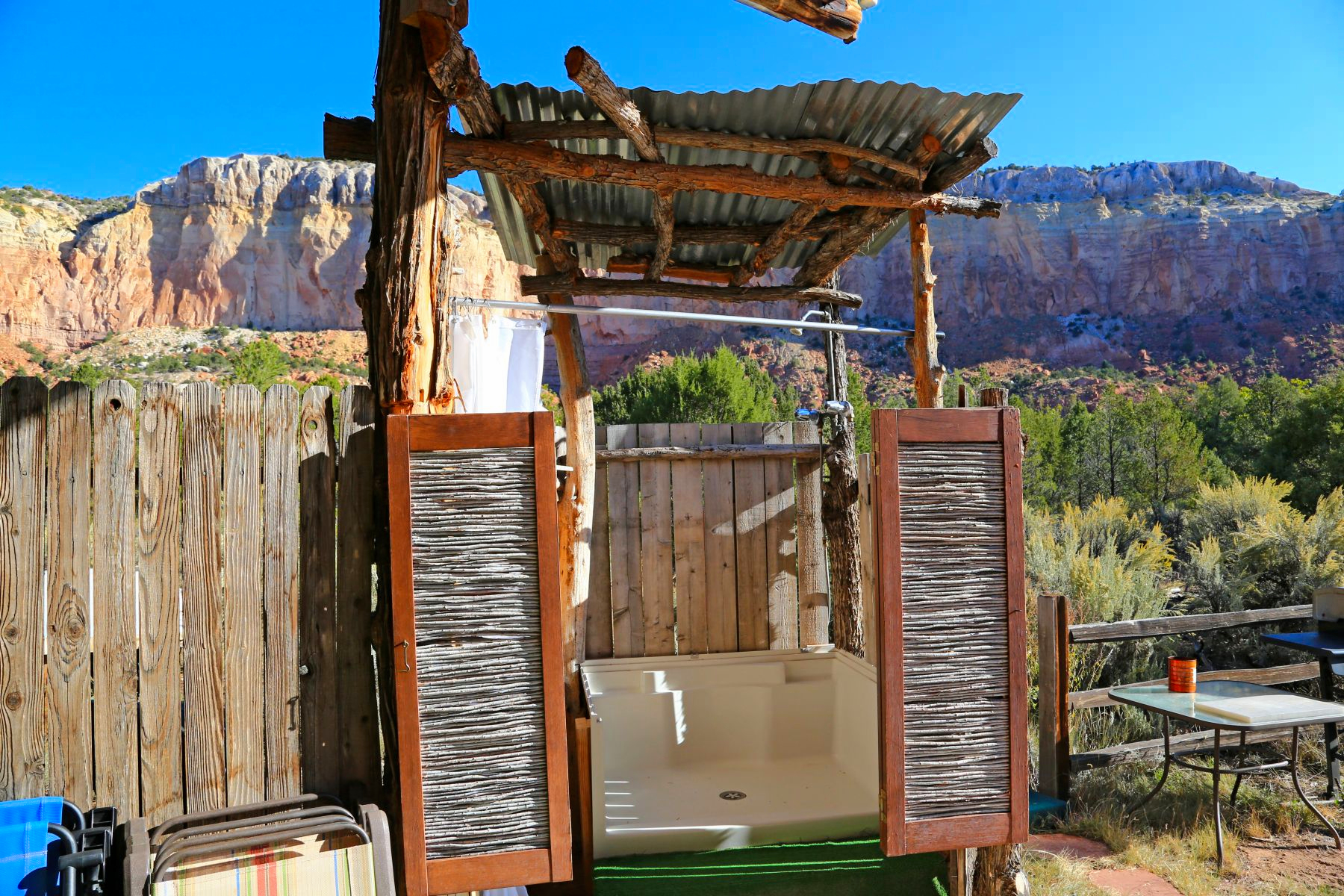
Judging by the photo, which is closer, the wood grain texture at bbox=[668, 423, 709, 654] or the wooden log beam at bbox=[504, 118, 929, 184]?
the wooden log beam at bbox=[504, 118, 929, 184]

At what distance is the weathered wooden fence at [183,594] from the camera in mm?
1973

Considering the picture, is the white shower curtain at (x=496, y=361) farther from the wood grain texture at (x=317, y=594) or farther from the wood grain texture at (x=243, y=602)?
the wood grain texture at (x=243, y=602)

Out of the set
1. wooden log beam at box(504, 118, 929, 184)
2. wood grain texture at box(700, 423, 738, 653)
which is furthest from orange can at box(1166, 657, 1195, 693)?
wooden log beam at box(504, 118, 929, 184)

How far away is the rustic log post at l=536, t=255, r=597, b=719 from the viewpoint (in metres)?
3.92

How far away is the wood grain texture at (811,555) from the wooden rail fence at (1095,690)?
1.07 meters

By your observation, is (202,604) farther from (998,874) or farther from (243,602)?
(998,874)

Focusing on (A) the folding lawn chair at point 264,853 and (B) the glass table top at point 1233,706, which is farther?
(B) the glass table top at point 1233,706

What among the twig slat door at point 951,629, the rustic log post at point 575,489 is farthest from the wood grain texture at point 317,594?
the rustic log post at point 575,489

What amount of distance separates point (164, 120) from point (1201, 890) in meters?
57.6

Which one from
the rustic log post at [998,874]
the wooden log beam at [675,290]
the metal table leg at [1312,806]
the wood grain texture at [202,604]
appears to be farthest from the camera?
the wooden log beam at [675,290]

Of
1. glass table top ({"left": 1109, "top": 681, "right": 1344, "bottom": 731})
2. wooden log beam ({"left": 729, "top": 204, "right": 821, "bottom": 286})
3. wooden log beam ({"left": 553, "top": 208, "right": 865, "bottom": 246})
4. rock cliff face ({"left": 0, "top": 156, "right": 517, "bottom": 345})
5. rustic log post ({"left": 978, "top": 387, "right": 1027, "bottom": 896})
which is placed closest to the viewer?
rustic log post ({"left": 978, "top": 387, "right": 1027, "bottom": 896})

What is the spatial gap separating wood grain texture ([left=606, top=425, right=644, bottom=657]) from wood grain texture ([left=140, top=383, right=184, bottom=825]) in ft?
8.41

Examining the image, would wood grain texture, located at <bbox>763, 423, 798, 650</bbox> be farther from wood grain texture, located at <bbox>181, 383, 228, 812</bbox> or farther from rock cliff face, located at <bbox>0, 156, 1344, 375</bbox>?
rock cliff face, located at <bbox>0, 156, 1344, 375</bbox>

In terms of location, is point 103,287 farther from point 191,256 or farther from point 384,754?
point 384,754
